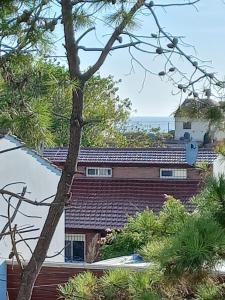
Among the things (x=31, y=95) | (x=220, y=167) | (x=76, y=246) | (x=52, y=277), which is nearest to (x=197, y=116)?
(x=220, y=167)

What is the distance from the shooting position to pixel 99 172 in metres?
17.0

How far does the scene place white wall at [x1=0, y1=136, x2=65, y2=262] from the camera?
10.5 metres

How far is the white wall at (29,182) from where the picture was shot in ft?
34.3

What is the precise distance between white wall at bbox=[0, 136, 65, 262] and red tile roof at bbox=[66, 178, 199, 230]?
3.10m

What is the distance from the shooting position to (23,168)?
11180mm

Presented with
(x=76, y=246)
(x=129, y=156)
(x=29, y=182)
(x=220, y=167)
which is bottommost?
(x=76, y=246)

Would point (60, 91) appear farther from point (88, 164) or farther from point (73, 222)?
point (88, 164)

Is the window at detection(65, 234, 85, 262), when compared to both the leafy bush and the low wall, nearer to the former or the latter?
the low wall

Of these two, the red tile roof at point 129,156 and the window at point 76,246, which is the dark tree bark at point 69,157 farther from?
the red tile roof at point 129,156

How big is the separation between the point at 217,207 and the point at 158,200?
528 inches

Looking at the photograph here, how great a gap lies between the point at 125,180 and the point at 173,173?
1226 millimetres

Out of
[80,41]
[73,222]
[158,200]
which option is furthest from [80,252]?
[80,41]

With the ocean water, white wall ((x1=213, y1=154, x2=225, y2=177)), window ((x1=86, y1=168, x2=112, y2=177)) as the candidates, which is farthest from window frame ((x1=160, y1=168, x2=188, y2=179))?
white wall ((x1=213, y1=154, x2=225, y2=177))

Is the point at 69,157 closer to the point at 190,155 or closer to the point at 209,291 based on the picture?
the point at 209,291
